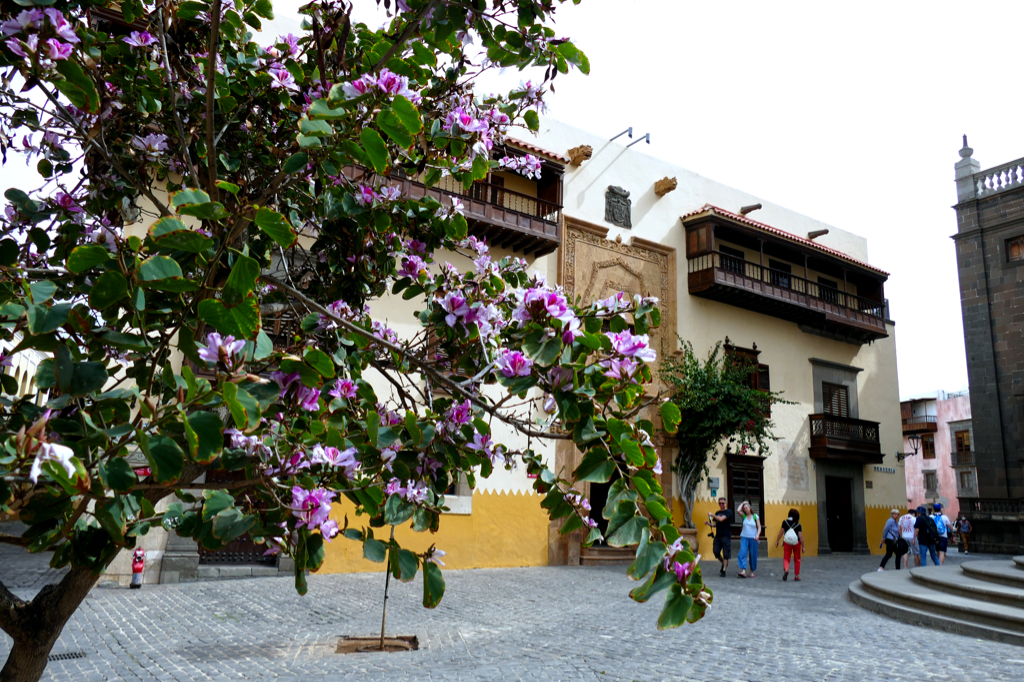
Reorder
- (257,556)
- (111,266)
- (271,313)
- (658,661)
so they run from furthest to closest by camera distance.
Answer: (257,556)
(658,661)
(271,313)
(111,266)

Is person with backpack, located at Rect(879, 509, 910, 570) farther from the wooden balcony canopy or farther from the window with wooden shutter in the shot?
the window with wooden shutter

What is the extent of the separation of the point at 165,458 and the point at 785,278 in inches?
887

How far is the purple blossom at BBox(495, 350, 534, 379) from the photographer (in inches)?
84.0

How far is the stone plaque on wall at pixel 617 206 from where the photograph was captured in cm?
1862

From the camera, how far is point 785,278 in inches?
867

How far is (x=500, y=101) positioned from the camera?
354cm

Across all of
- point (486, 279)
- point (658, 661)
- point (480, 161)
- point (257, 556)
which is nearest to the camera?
point (480, 161)

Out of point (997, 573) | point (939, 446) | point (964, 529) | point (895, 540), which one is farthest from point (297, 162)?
point (939, 446)

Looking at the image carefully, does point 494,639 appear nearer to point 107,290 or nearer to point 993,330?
point 107,290

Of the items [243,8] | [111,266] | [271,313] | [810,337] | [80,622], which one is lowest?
[80,622]

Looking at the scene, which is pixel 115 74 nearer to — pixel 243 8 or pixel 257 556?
pixel 243 8

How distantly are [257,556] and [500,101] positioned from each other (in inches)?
454

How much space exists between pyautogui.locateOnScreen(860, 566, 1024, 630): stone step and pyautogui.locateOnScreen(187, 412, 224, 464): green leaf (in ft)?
30.5

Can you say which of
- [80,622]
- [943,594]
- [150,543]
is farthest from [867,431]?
[80,622]
